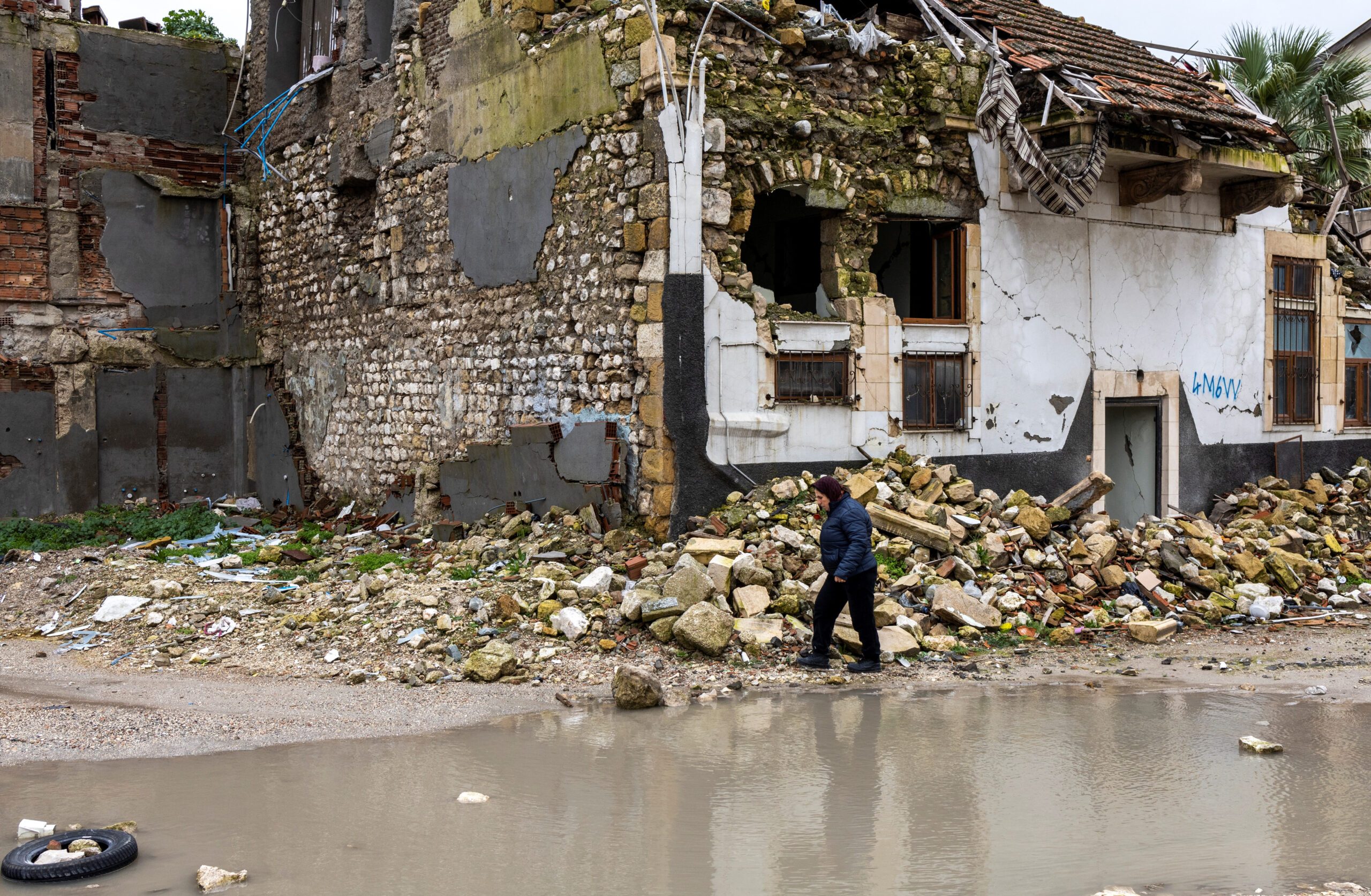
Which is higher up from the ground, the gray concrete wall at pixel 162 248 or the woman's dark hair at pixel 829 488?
the gray concrete wall at pixel 162 248

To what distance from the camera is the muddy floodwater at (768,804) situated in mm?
4789

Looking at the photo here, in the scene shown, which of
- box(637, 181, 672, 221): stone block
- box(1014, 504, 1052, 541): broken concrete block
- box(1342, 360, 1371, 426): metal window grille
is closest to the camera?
box(637, 181, 672, 221): stone block

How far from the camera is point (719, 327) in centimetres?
1041

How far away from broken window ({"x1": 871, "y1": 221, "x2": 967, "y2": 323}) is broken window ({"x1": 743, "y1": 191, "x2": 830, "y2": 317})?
907 millimetres

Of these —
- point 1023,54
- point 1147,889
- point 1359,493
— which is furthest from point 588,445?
point 1359,493

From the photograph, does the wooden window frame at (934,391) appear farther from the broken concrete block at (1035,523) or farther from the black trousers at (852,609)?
the black trousers at (852,609)

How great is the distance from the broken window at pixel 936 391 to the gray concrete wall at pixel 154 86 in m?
10.8

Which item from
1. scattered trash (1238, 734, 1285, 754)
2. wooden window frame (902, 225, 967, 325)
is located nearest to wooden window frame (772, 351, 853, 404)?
wooden window frame (902, 225, 967, 325)

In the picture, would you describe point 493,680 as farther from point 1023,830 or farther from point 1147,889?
point 1147,889

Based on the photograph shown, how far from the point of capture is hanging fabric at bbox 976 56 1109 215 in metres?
11.3

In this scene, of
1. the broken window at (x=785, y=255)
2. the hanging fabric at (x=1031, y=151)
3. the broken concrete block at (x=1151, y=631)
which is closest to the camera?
the broken concrete block at (x=1151, y=631)

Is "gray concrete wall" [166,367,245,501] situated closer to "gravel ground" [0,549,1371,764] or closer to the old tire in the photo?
"gravel ground" [0,549,1371,764]

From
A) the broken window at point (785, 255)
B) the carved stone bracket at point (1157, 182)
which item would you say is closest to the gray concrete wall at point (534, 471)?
the broken window at point (785, 255)

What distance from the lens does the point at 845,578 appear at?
831 cm
